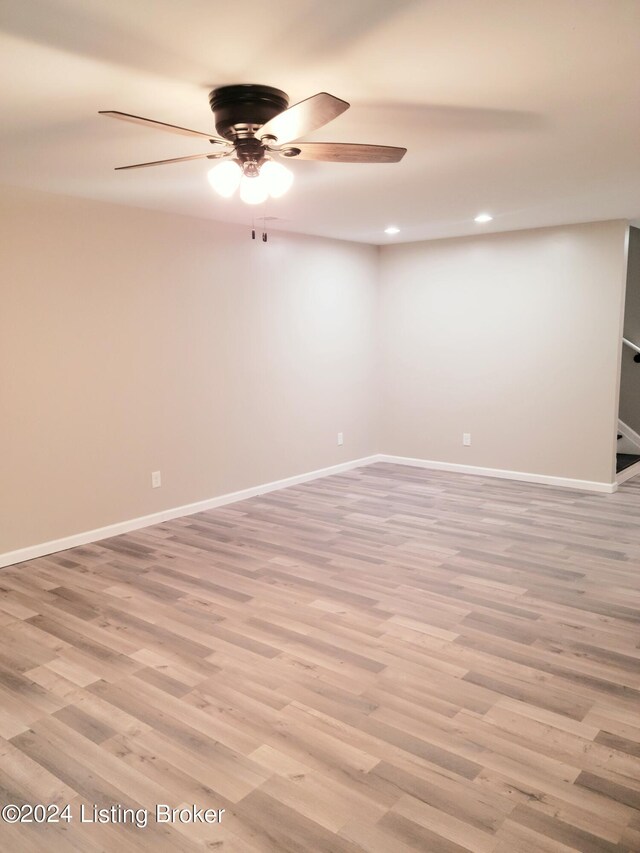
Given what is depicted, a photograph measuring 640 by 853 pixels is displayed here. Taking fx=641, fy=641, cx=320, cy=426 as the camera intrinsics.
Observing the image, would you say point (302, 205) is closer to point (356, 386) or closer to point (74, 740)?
point (356, 386)

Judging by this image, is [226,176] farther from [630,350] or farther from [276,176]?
[630,350]

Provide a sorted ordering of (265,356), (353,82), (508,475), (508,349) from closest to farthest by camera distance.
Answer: (353,82) < (265,356) < (508,349) < (508,475)

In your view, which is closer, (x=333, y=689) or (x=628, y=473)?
(x=333, y=689)

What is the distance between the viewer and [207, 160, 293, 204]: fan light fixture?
7.79 feet

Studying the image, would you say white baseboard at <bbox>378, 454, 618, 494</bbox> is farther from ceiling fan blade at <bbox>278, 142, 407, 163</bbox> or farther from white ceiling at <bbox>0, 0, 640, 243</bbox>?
ceiling fan blade at <bbox>278, 142, 407, 163</bbox>

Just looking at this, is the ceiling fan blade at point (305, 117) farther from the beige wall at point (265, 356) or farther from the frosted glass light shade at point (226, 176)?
the beige wall at point (265, 356)

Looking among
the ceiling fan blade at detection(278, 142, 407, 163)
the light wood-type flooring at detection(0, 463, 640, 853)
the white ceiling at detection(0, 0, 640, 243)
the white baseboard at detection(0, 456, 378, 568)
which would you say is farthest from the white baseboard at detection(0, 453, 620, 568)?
the ceiling fan blade at detection(278, 142, 407, 163)

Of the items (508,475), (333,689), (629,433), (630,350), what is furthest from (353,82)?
(630,350)

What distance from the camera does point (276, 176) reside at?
7.80ft

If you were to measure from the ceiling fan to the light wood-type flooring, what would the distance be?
1.96 meters

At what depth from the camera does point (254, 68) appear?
6.89 ft

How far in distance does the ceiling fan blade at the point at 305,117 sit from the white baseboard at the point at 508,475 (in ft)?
14.2

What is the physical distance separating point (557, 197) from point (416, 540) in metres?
2.46

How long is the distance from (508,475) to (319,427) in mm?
1844
